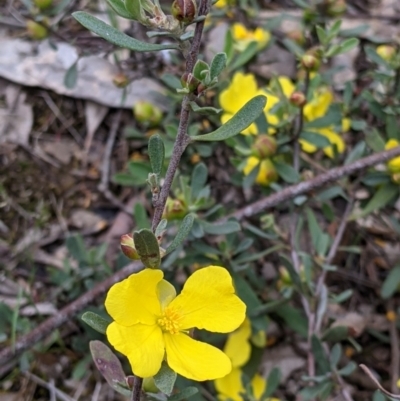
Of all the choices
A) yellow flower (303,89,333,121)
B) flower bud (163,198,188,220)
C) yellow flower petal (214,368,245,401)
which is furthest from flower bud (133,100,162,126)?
yellow flower petal (214,368,245,401)

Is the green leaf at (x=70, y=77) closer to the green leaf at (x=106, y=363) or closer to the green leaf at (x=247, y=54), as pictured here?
the green leaf at (x=247, y=54)

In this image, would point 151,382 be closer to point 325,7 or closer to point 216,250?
point 216,250

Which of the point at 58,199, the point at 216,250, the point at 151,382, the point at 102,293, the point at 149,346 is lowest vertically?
the point at 58,199

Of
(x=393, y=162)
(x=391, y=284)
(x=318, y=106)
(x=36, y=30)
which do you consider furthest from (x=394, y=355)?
(x=36, y=30)

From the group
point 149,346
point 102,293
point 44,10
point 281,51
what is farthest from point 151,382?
point 281,51

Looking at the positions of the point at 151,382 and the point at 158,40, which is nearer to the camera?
the point at 151,382

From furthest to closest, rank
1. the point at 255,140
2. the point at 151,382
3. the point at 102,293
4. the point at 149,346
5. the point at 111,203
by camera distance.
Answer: the point at 111,203 < the point at 255,140 < the point at 102,293 < the point at 151,382 < the point at 149,346

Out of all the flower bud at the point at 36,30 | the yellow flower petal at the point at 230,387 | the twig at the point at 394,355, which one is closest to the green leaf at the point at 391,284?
the twig at the point at 394,355
